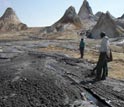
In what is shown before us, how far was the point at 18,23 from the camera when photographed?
103625 mm

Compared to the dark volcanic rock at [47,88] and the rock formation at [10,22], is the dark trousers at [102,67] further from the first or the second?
the rock formation at [10,22]

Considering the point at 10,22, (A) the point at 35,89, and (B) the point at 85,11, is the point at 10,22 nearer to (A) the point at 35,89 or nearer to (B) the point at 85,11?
(B) the point at 85,11

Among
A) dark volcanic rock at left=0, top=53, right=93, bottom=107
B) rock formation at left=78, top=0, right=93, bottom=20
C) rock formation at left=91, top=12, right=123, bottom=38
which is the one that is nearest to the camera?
dark volcanic rock at left=0, top=53, right=93, bottom=107

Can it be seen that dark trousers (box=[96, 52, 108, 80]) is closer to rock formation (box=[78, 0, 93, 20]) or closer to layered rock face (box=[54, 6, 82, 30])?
layered rock face (box=[54, 6, 82, 30])

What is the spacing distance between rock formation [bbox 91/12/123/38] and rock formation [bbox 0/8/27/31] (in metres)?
42.2

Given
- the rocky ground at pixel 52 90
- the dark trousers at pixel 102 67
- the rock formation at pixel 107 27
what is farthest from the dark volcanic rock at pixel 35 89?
the rock formation at pixel 107 27

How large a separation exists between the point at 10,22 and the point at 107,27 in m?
48.3

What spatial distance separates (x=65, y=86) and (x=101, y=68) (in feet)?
8.57

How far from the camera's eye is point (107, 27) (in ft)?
195

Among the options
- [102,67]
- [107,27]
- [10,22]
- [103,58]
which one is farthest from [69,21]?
[103,58]

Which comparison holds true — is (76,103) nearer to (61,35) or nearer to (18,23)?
(61,35)

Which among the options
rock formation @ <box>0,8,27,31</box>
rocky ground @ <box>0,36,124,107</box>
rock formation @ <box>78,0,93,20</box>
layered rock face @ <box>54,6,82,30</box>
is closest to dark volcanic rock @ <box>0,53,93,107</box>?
rocky ground @ <box>0,36,124,107</box>

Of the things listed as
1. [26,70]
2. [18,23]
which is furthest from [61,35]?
[26,70]

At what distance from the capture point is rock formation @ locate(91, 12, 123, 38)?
58438mm
